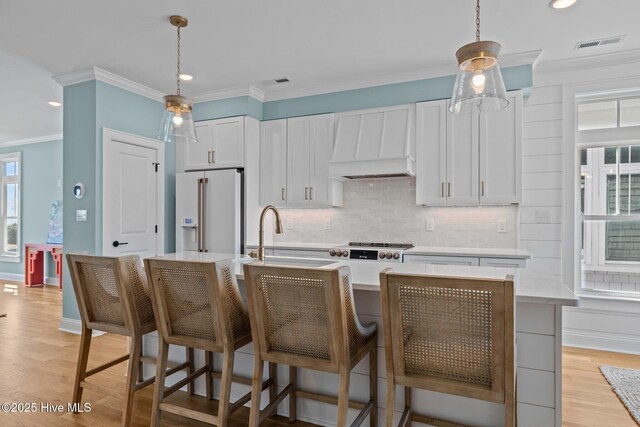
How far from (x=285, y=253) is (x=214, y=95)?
81.8 inches

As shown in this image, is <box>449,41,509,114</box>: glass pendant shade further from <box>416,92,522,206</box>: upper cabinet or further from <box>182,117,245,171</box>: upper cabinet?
<box>182,117,245,171</box>: upper cabinet

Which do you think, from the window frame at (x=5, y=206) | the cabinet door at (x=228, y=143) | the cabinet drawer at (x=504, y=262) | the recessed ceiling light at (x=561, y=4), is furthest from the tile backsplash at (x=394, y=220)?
the window frame at (x=5, y=206)

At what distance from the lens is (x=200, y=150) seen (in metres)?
4.77

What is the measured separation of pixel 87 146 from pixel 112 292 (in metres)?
2.47

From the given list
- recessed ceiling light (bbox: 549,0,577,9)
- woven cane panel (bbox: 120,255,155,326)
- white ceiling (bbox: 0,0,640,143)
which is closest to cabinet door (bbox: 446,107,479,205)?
white ceiling (bbox: 0,0,640,143)

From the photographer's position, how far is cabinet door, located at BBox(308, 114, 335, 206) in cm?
437

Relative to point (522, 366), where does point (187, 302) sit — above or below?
above

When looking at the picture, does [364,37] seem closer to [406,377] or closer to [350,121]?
[350,121]

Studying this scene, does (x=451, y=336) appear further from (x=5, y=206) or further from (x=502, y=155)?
(x=5, y=206)

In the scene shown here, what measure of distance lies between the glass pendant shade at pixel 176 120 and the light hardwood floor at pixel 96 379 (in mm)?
1731

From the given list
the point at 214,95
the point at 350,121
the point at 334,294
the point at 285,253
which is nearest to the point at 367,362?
the point at 334,294

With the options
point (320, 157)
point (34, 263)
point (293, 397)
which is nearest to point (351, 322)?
point (293, 397)

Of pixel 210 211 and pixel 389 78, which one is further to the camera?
pixel 210 211

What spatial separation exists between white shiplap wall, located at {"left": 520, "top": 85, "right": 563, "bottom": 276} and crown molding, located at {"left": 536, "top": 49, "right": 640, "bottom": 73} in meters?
0.18
